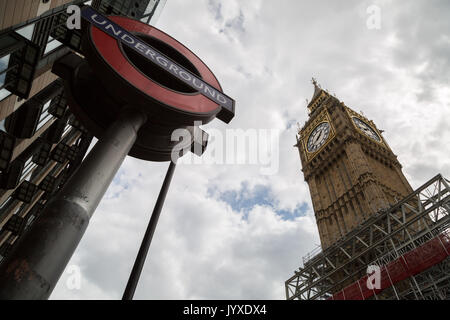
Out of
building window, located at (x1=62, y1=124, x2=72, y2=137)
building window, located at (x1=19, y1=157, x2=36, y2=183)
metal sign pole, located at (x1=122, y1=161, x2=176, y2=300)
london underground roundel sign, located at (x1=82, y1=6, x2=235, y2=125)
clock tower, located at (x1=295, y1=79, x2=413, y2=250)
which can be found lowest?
metal sign pole, located at (x1=122, y1=161, x2=176, y2=300)

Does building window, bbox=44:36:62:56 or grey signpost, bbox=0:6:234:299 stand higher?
building window, bbox=44:36:62:56

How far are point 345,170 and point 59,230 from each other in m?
36.3

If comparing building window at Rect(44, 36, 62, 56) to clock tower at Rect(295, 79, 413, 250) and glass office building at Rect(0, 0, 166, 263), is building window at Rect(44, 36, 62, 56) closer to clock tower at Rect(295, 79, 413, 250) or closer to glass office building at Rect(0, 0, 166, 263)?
glass office building at Rect(0, 0, 166, 263)

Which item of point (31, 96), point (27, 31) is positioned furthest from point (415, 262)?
point (27, 31)

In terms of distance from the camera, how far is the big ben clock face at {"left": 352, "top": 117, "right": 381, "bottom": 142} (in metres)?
39.7

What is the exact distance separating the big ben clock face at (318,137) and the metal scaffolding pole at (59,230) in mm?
39305

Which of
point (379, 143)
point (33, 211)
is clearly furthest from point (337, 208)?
point (33, 211)

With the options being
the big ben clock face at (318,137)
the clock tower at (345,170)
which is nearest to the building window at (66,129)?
the clock tower at (345,170)

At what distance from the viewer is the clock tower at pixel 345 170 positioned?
1185 inches

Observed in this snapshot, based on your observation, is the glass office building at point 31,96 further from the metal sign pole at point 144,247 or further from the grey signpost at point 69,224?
the metal sign pole at point 144,247

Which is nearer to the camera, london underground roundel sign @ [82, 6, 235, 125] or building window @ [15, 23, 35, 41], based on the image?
london underground roundel sign @ [82, 6, 235, 125]

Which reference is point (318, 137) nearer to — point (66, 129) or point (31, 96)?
point (66, 129)

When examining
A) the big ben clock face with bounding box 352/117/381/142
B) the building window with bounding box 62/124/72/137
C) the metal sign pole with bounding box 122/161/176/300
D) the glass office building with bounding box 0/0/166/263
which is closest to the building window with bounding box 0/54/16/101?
the glass office building with bounding box 0/0/166/263

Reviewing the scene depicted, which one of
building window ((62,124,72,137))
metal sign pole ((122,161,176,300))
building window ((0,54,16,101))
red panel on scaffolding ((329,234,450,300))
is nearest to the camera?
metal sign pole ((122,161,176,300))
